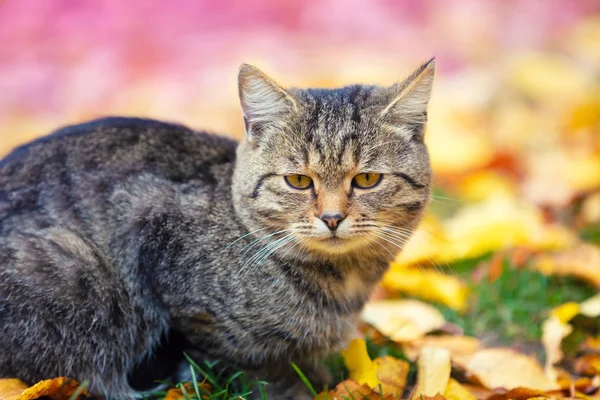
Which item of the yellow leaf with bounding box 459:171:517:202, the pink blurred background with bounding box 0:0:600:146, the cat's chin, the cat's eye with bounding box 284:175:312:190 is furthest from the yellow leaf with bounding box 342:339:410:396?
the pink blurred background with bounding box 0:0:600:146

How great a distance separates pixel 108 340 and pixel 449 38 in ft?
13.9

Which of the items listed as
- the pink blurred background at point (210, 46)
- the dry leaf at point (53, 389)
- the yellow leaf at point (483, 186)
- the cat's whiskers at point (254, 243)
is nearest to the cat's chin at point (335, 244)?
the cat's whiskers at point (254, 243)

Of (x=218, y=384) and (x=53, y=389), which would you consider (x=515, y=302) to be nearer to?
(x=218, y=384)

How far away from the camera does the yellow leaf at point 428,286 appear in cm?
327

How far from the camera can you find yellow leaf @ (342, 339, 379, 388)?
93.0 inches

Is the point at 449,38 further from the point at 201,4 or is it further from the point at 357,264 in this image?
the point at 357,264

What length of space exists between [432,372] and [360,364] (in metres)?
0.27

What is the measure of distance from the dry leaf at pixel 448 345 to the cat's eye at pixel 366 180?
2.89ft

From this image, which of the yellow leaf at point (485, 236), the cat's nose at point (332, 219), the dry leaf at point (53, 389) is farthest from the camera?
the yellow leaf at point (485, 236)

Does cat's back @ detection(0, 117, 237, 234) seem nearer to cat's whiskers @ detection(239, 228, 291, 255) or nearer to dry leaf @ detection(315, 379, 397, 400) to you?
cat's whiskers @ detection(239, 228, 291, 255)

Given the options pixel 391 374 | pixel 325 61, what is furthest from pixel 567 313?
pixel 325 61

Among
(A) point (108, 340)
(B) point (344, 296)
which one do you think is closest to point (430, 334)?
(B) point (344, 296)

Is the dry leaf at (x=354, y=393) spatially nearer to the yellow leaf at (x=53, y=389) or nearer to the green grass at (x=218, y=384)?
the green grass at (x=218, y=384)

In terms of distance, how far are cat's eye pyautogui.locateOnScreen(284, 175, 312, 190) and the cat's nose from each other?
16cm
